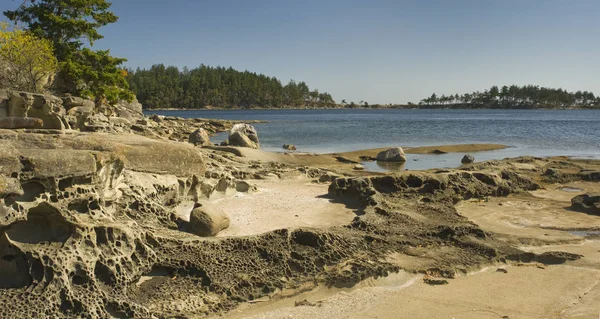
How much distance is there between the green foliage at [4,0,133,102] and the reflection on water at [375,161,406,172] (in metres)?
16.8

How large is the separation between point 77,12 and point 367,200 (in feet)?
74.9

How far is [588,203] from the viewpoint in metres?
12.6

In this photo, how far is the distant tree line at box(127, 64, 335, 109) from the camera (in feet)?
436

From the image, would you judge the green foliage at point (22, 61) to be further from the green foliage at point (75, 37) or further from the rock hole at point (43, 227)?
the rock hole at point (43, 227)

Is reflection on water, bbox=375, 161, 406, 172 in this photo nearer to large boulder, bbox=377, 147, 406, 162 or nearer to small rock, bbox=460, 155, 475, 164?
large boulder, bbox=377, 147, 406, 162

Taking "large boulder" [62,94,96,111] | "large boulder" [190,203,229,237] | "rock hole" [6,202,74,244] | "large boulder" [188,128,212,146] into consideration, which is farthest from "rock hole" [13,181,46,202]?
"large boulder" [188,128,212,146]

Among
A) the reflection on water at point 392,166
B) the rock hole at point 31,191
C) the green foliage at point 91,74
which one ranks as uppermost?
the green foliage at point 91,74

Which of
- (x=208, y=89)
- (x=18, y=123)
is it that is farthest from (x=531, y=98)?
(x=18, y=123)

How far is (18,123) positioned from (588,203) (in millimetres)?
14319

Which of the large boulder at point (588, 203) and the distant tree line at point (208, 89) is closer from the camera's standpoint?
the large boulder at point (588, 203)

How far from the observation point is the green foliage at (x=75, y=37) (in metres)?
25.5

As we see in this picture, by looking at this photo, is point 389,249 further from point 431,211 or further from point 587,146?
point 587,146

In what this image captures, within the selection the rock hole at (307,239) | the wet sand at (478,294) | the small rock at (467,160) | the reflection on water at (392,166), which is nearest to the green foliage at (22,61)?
the reflection on water at (392,166)

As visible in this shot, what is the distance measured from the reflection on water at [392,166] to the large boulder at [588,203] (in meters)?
8.56
